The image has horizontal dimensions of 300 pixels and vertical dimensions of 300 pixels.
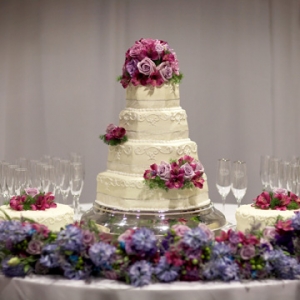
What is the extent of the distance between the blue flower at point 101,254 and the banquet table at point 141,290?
0.28 feet

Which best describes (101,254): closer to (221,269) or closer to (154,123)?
(221,269)

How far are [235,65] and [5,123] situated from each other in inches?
89.1

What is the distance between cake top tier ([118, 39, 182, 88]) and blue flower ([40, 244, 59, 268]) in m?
1.51

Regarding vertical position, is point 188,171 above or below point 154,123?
below

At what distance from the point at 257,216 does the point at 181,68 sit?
3.12 meters

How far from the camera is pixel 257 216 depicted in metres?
3.99

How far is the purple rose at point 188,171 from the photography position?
409 cm

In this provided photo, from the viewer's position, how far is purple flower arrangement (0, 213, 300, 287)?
9.78ft

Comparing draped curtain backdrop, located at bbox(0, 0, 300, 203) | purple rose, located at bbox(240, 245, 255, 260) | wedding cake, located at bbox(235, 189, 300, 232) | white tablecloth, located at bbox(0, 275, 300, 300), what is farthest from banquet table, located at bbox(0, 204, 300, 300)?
draped curtain backdrop, located at bbox(0, 0, 300, 203)

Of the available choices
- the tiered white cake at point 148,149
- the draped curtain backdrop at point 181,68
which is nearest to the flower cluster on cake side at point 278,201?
the tiered white cake at point 148,149

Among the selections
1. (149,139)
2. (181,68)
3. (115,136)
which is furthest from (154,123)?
(181,68)

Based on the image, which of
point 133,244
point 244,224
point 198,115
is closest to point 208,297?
point 133,244

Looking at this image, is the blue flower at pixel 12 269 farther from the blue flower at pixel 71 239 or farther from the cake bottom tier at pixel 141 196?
the cake bottom tier at pixel 141 196

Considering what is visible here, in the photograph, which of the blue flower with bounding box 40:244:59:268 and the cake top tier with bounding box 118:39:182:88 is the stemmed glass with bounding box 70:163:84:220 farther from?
the blue flower with bounding box 40:244:59:268
